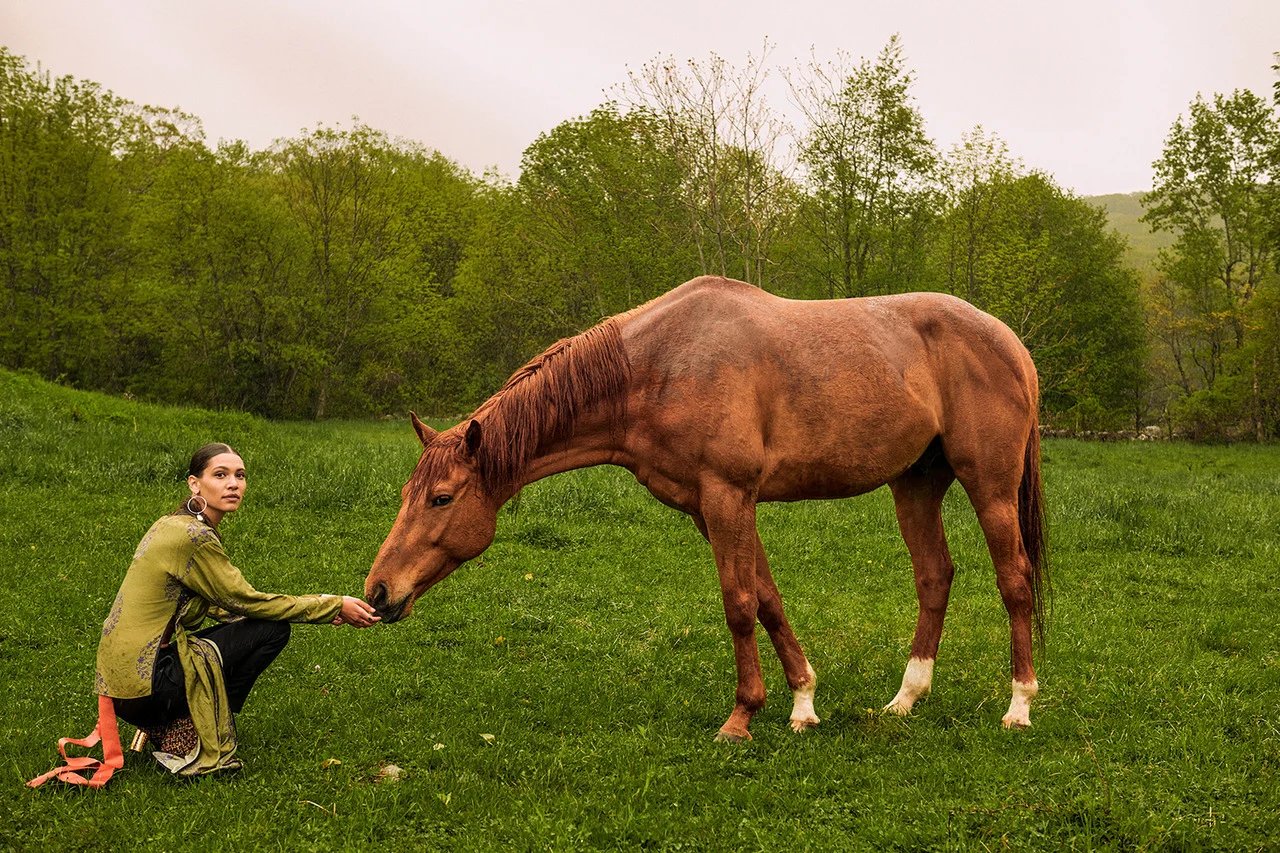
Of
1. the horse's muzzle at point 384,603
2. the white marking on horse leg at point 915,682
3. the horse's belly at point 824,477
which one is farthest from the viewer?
the white marking on horse leg at point 915,682

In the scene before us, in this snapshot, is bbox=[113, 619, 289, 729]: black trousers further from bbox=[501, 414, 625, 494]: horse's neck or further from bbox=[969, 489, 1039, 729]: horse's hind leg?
bbox=[969, 489, 1039, 729]: horse's hind leg

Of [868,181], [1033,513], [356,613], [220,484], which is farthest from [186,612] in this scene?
[868,181]

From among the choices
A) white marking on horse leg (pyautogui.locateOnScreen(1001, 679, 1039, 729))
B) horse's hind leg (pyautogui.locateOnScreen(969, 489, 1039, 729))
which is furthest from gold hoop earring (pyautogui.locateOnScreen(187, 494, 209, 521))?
white marking on horse leg (pyautogui.locateOnScreen(1001, 679, 1039, 729))

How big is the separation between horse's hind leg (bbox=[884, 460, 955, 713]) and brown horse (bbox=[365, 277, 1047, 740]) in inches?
4.1

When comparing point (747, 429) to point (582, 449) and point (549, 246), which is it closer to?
point (582, 449)

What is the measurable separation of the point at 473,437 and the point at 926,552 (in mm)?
3000

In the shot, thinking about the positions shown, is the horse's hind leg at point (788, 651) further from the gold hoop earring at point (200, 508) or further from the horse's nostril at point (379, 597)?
the gold hoop earring at point (200, 508)

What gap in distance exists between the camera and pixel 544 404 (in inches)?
177

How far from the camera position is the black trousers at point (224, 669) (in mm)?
3721

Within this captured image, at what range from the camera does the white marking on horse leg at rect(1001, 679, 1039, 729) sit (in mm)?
4605

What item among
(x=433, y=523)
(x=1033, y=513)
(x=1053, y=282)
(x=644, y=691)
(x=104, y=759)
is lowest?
(x=644, y=691)

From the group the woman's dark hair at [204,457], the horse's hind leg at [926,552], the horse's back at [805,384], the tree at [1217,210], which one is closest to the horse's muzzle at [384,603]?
the woman's dark hair at [204,457]

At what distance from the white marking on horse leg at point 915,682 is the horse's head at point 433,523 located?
273 centimetres

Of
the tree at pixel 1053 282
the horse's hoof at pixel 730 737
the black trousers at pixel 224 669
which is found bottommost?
the horse's hoof at pixel 730 737
